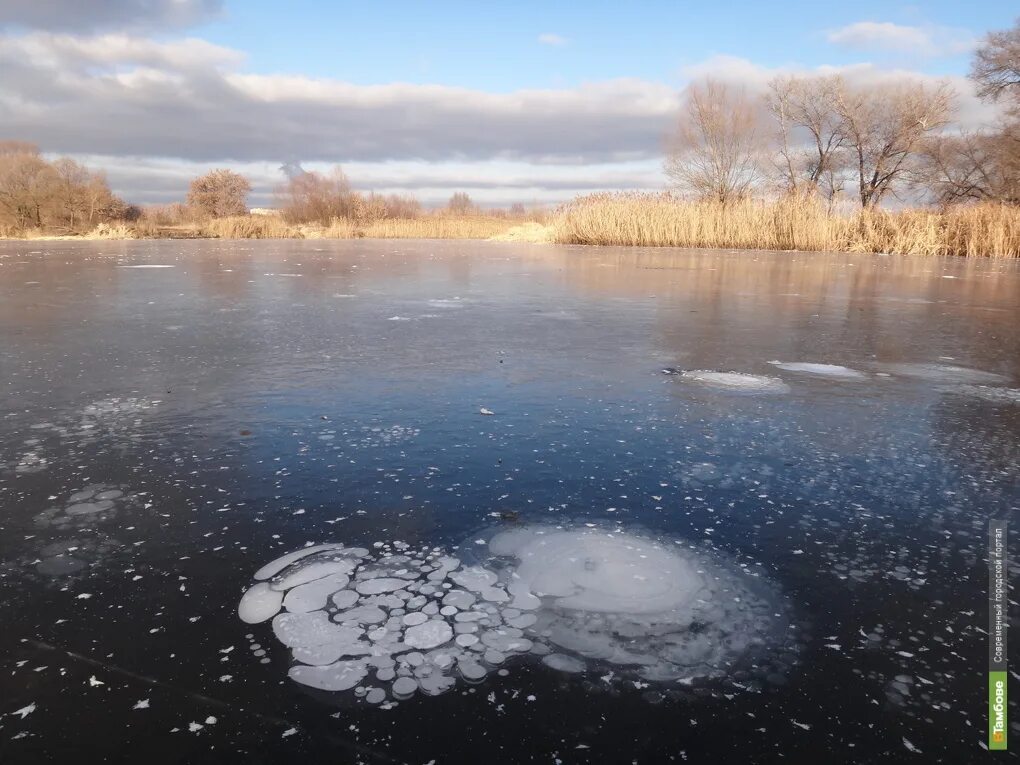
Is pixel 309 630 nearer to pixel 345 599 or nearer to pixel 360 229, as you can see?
pixel 345 599

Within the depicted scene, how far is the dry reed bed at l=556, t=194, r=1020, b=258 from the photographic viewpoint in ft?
50.8

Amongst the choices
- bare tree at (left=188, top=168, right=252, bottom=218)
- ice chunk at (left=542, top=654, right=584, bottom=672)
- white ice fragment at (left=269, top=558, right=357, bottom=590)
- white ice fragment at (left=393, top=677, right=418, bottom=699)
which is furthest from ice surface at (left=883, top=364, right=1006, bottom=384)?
bare tree at (left=188, top=168, right=252, bottom=218)

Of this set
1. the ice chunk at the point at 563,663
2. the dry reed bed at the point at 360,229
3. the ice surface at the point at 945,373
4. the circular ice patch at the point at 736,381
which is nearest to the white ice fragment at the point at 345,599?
A: the ice chunk at the point at 563,663

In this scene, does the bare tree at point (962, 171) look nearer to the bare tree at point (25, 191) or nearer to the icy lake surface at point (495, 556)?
the icy lake surface at point (495, 556)

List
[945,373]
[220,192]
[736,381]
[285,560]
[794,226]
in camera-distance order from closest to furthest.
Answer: [285,560] < [736,381] < [945,373] < [794,226] < [220,192]

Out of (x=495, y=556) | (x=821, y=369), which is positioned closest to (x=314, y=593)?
(x=495, y=556)

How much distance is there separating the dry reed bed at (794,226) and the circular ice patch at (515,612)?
17142 mm

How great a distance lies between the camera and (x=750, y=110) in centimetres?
2659

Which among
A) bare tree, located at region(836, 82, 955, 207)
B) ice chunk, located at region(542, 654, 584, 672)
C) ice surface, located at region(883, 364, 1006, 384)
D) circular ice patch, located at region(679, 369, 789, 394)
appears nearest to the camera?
ice chunk, located at region(542, 654, 584, 672)

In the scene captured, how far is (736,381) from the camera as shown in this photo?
3254 mm

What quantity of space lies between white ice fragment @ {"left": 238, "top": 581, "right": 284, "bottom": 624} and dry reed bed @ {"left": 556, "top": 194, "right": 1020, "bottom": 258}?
1772cm

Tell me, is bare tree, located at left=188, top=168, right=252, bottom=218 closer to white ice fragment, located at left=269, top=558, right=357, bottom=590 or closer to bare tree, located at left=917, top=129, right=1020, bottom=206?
bare tree, located at left=917, top=129, right=1020, bottom=206

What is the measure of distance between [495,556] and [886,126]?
32904mm

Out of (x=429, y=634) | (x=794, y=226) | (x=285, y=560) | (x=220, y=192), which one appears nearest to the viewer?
(x=429, y=634)
